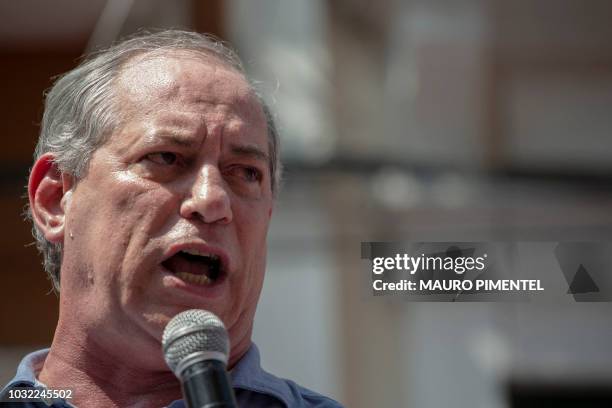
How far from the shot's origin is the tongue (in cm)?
180

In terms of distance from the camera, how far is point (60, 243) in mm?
1999

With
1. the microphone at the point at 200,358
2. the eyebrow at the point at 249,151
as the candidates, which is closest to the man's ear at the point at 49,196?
the eyebrow at the point at 249,151

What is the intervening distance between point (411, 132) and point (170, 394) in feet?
15.7

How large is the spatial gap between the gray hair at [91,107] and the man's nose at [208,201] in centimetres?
22

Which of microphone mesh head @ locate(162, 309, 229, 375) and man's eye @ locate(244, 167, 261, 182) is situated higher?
man's eye @ locate(244, 167, 261, 182)

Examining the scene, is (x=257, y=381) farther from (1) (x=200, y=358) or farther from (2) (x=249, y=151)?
(1) (x=200, y=358)

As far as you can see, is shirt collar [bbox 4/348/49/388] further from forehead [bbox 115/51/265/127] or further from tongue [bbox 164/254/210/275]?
forehead [bbox 115/51/265/127]

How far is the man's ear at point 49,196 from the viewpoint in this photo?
1.98 meters

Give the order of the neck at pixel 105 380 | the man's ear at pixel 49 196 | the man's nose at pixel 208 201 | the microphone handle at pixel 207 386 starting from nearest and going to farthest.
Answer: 1. the microphone handle at pixel 207 386
2. the man's nose at pixel 208 201
3. the neck at pixel 105 380
4. the man's ear at pixel 49 196

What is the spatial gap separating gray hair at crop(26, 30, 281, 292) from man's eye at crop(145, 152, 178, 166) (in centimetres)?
12

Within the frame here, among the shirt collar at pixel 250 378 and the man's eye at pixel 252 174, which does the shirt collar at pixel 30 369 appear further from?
the man's eye at pixel 252 174

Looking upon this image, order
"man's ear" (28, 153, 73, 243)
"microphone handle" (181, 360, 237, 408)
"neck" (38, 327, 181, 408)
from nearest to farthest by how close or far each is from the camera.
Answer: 1. "microphone handle" (181, 360, 237, 408)
2. "neck" (38, 327, 181, 408)
3. "man's ear" (28, 153, 73, 243)

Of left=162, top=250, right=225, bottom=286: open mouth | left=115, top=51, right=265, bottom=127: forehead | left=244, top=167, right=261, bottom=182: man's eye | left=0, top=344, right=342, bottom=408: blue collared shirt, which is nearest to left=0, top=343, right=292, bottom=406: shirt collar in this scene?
left=0, top=344, right=342, bottom=408: blue collared shirt

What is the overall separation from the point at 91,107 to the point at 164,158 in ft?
0.69
